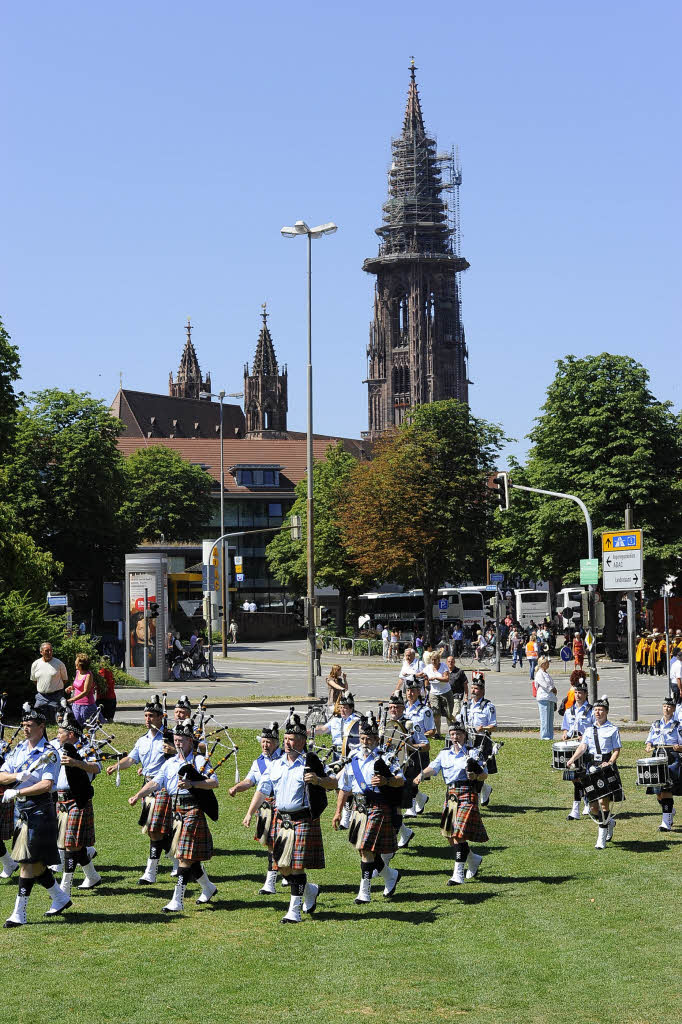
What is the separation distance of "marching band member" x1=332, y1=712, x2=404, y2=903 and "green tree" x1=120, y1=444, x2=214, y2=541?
86.2 m

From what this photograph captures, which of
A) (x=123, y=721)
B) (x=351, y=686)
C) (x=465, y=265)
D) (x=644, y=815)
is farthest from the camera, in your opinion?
(x=465, y=265)

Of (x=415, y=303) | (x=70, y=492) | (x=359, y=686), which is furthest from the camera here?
(x=415, y=303)

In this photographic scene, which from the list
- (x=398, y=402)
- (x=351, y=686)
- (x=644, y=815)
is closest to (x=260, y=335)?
(x=398, y=402)

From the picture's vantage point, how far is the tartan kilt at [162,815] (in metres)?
13.8

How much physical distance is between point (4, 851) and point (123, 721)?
15.7m

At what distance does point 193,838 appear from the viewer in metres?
12.9

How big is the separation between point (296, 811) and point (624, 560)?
682 inches

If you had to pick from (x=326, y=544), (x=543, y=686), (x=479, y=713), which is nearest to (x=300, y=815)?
(x=479, y=713)

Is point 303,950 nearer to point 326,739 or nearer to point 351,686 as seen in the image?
point 326,739

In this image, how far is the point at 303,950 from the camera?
37.9ft

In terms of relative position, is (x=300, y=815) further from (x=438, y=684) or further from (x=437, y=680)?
(x=438, y=684)

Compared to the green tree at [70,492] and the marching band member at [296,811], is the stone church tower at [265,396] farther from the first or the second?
the marching band member at [296,811]

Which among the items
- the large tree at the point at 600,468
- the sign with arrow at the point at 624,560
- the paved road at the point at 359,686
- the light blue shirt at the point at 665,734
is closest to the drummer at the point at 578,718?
the light blue shirt at the point at 665,734

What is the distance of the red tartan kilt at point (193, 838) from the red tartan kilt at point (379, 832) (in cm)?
159
